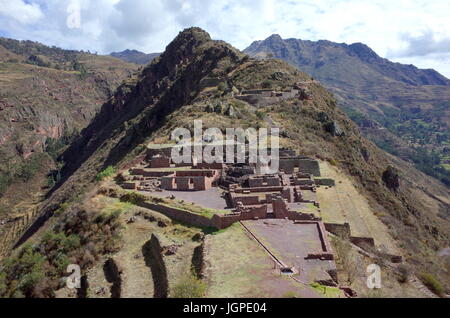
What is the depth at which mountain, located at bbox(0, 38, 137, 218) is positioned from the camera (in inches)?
4274

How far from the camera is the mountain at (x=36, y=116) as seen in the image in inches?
4274

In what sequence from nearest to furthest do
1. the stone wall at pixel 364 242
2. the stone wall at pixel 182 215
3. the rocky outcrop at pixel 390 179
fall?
the stone wall at pixel 182 215
the stone wall at pixel 364 242
the rocky outcrop at pixel 390 179

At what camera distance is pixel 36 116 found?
144 m

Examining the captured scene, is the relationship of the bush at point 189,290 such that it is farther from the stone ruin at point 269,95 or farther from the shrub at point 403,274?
the stone ruin at point 269,95

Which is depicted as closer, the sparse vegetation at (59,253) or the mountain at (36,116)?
the sparse vegetation at (59,253)

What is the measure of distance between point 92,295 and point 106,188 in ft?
43.9

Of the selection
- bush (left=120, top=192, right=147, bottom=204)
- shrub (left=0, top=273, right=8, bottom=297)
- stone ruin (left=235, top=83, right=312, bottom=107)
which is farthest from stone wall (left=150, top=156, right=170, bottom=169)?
A: stone ruin (left=235, top=83, right=312, bottom=107)

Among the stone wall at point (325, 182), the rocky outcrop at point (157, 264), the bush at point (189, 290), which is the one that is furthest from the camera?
the stone wall at point (325, 182)

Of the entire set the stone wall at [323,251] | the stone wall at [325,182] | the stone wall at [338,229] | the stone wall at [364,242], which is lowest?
the stone wall at [364,242]

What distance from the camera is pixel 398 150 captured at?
575ft

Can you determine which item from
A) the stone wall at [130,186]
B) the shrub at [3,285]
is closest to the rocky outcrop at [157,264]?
the shrub at [3,285]

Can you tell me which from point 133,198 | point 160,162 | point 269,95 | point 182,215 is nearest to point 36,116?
point 269,95

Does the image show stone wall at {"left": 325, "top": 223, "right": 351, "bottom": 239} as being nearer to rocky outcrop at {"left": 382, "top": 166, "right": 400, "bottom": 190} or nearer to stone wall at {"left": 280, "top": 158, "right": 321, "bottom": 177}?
stone wall at {"left": 280, "top": 158, "right": 321, "bottom": 177}

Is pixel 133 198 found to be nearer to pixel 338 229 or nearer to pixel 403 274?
pixel 338 229
